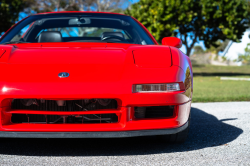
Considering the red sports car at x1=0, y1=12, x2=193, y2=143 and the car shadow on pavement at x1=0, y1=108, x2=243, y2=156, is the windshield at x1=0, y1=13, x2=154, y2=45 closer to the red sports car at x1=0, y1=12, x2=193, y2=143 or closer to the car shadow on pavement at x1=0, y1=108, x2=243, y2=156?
the red sports car at x1=0, y1=12, x2=193, y2=143

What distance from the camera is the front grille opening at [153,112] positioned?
93.0 inches

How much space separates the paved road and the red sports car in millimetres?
202

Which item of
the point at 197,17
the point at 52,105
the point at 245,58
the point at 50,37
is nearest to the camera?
the point at 52,105

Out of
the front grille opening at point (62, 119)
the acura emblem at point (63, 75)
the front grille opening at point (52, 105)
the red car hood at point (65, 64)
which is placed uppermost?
the red car hood at point (65, 64)

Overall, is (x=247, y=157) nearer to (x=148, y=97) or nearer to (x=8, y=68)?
(x=148, y=97)

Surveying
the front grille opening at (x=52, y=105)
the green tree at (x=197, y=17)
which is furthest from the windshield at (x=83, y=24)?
the green tree at (x=197, y=17)

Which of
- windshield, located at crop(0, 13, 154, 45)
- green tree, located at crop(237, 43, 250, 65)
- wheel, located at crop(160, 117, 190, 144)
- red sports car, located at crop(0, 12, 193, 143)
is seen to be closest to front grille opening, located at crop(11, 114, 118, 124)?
red sports car, located at crop(0, 12, 193, 143)

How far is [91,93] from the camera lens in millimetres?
2197

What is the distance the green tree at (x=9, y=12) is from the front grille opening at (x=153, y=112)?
19137 mm

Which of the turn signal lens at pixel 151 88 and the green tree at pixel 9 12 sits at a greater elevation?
the turn signal lens at pixel 151 88

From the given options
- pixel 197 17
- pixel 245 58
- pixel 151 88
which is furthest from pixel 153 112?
pixel 245 58

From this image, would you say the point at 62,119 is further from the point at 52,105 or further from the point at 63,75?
the point at 63,75

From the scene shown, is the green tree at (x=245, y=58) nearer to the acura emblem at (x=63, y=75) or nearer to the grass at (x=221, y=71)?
the grass at (x=221, y=71)

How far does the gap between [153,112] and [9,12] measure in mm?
20024
